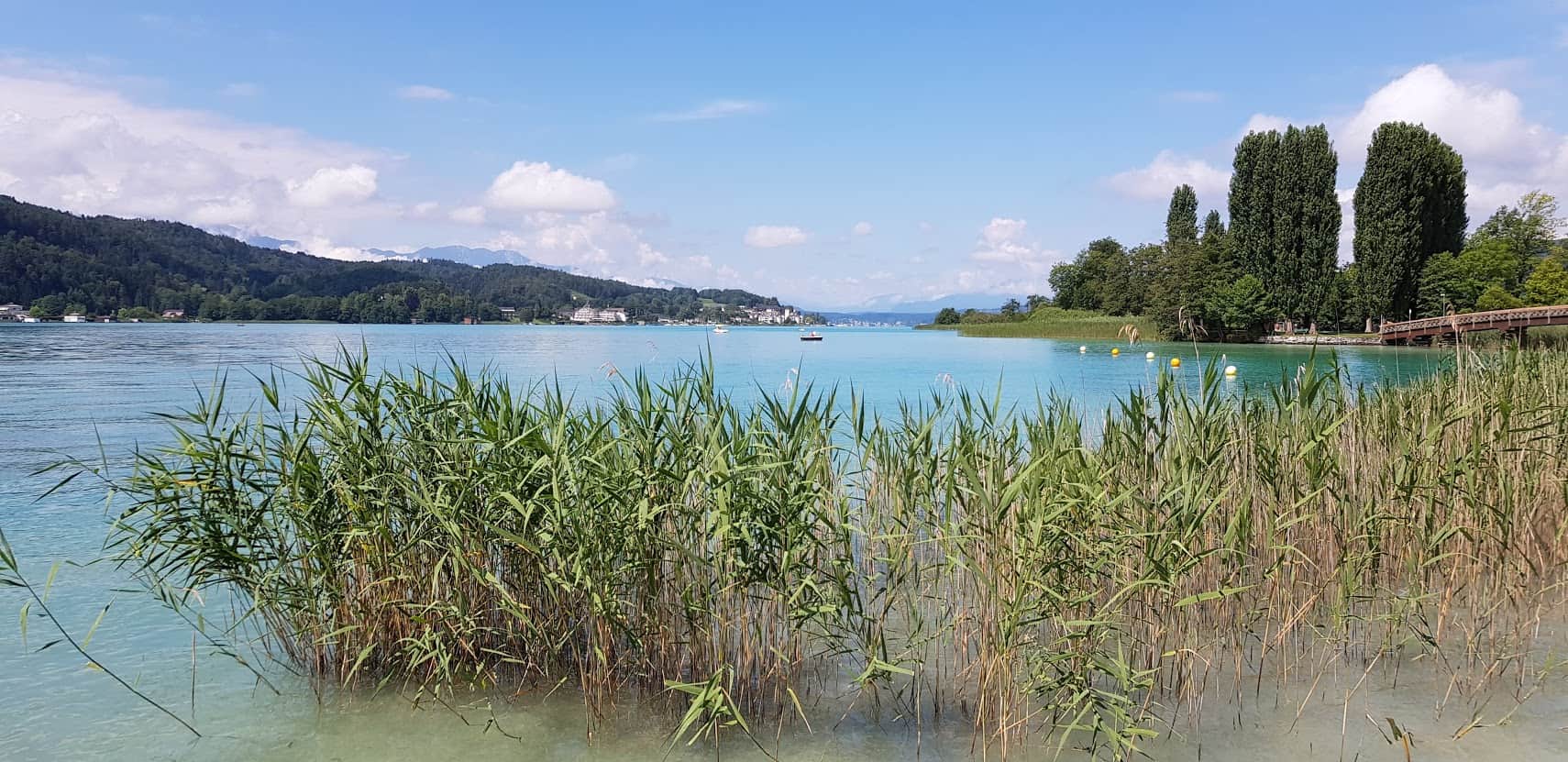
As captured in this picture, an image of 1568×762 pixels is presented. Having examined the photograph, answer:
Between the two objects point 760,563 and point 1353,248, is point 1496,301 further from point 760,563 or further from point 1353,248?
point 760,563

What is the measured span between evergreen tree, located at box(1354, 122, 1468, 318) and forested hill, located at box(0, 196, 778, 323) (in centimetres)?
10334

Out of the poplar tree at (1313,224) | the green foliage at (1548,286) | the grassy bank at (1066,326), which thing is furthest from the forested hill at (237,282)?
the green foliage at (1548,286)

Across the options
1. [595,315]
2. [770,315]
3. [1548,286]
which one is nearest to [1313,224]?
[1548,286]

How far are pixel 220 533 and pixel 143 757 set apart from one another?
1199mm

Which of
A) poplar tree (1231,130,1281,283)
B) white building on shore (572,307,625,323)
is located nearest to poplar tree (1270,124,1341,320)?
poplar tree (1231,130,1281,283)

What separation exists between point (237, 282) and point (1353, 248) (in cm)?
11966

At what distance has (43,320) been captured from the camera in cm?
8606

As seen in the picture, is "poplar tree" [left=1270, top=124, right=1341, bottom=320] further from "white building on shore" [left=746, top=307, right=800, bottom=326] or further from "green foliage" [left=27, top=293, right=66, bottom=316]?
"white building on shore" [left=746, top=307, right=800, bottom=326]

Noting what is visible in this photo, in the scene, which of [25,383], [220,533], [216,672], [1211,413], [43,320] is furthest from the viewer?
[43,320]

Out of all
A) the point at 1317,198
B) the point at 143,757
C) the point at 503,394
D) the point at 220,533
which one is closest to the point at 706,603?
the point at 503,394

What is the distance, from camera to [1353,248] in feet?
159

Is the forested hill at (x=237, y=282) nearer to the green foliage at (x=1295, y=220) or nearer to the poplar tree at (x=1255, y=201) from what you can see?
the poplar tree at (x=1255, y=201)

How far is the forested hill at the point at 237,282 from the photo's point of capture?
3351 inches

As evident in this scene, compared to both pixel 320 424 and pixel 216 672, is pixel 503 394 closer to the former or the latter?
pixel 320 424
